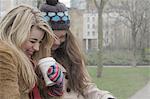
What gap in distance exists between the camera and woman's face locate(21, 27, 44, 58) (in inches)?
74.9

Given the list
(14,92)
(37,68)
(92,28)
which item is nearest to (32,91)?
(37,68)

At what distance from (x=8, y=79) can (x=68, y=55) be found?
1.07 m

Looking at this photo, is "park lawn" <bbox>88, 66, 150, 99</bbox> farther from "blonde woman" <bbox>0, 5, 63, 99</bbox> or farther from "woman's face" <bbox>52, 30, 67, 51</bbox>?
"blonde woman" <bbox>0, 5, 63, 99</bbox>

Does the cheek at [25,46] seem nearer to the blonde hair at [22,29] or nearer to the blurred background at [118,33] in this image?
the blonde hair at [22,29]

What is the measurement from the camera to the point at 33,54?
2041mm

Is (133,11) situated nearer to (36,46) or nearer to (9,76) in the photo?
(36,46)

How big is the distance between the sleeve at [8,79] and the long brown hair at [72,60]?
0.99 m

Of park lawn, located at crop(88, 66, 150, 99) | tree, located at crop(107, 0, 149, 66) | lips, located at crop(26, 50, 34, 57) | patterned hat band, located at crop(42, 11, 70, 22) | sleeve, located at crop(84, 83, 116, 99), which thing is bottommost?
park lawn, located at crop(88, 66, 150, 99)

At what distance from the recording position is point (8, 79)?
1630mm

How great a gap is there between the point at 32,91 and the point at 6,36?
0.29 m

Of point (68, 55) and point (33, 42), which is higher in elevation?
point (33, 42)

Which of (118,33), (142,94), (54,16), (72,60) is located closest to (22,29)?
(54,16)

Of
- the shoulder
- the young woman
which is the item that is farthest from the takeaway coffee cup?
the young woman

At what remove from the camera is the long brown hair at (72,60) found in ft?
8.64
